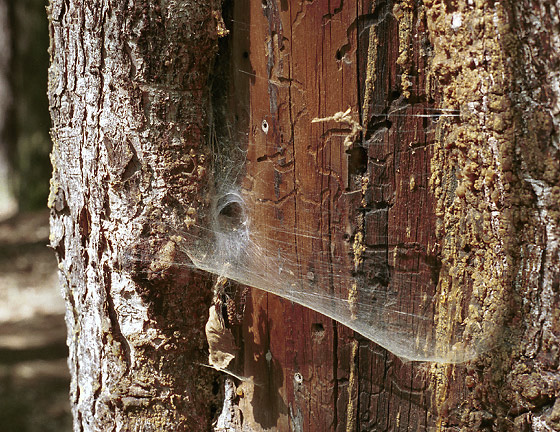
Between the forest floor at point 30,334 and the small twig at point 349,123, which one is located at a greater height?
the small twig at point 349,123

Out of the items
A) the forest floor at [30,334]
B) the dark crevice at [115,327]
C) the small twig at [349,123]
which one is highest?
the small twig at [349,123]

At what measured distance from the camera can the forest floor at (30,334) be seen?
4.57 metres

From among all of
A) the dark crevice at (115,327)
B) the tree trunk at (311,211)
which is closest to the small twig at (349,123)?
the tree trunk at (311,211)

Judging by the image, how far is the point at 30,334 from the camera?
17.5 feet

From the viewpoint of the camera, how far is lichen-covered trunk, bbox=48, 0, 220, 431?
1532 millimetres

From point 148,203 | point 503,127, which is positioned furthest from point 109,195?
point 503,127

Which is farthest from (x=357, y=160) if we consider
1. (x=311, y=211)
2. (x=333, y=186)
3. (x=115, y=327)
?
(x=115, y=327)

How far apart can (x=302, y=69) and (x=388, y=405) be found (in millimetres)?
950

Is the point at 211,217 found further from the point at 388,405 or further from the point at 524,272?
the point at 524,272

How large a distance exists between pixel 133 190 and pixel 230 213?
0.31m

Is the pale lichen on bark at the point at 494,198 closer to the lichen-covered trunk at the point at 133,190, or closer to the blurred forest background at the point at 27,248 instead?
the lichen-covered trunk at the point at 133,190

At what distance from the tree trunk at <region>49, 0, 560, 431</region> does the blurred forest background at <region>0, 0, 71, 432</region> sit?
3334 millimetres

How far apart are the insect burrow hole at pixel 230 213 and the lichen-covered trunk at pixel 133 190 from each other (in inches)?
2.8

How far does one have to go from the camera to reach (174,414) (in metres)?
1.71
